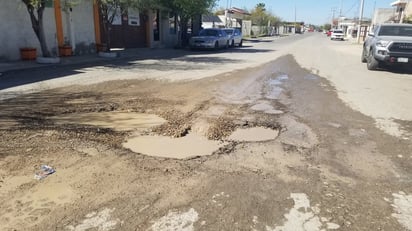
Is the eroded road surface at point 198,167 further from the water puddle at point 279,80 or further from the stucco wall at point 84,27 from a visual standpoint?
the stucco wall at point 84,27

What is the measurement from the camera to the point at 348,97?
9688mm

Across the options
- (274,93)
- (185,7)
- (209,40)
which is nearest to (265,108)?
(274,93)

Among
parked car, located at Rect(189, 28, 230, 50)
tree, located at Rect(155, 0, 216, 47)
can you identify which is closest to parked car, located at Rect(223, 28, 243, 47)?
parked car, located at Rect(189, 28, 230, 50)

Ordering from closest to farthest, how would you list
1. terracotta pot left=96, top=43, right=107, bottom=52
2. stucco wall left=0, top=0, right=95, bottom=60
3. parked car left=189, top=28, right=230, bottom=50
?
stucco wall left=0, top=0, right=95, bottom=60 → terracotta pot left=96, top=43, right=107, bottom=52 → parked car left=189, top=28, right=230, bottom=50

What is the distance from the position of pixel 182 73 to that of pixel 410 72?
9833mm

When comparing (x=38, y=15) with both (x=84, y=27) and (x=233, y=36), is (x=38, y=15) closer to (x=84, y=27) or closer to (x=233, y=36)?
(x=84, y=27)

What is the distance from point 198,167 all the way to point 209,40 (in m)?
22.8

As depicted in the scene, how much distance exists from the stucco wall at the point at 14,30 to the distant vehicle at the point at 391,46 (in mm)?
15462

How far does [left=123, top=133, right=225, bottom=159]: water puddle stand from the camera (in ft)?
17.1

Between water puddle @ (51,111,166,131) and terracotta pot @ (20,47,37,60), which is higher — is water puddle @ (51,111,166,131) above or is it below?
below

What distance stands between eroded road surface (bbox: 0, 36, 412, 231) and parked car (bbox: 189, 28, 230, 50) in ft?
61.4

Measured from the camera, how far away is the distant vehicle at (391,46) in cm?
1441

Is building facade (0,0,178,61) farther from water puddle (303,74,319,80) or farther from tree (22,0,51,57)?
water puddle (303,74,319,80)

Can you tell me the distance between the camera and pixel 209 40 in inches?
1048
